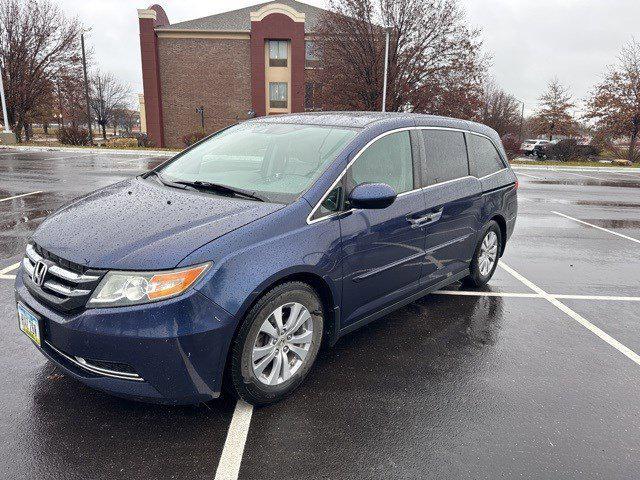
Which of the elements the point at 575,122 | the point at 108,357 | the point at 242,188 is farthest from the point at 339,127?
the point at 575,122

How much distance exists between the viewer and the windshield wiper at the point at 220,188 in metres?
3.25

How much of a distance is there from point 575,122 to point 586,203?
4023 centimetres

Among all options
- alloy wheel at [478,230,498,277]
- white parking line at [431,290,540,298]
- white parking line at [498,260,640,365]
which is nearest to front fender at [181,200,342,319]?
white parking line at [431,290,540,298]

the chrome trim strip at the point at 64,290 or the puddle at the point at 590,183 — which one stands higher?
the chrome trim strip at the point at 64,290

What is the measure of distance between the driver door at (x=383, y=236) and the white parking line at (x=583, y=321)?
1.75 m

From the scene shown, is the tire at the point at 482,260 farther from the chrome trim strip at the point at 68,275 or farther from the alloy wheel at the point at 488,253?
the chrome trim strip at the point at 68,275

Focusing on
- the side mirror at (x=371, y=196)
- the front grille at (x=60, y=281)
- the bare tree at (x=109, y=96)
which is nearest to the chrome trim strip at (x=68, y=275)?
the front grille at (x=60, y=281)

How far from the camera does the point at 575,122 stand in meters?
47.1

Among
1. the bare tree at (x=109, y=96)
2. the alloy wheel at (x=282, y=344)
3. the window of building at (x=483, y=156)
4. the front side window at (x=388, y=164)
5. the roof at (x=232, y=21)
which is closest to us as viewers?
the alloy wheel at (x=282, y=344)

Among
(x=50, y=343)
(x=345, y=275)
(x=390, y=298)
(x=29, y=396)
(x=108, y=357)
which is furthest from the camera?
(x=390, y=298)

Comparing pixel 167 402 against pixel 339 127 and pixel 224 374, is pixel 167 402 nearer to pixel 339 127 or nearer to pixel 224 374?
pixel 224 374

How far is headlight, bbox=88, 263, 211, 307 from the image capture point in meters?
2.49

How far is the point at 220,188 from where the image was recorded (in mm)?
3408

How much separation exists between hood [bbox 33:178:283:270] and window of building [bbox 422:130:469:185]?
1758 mm
